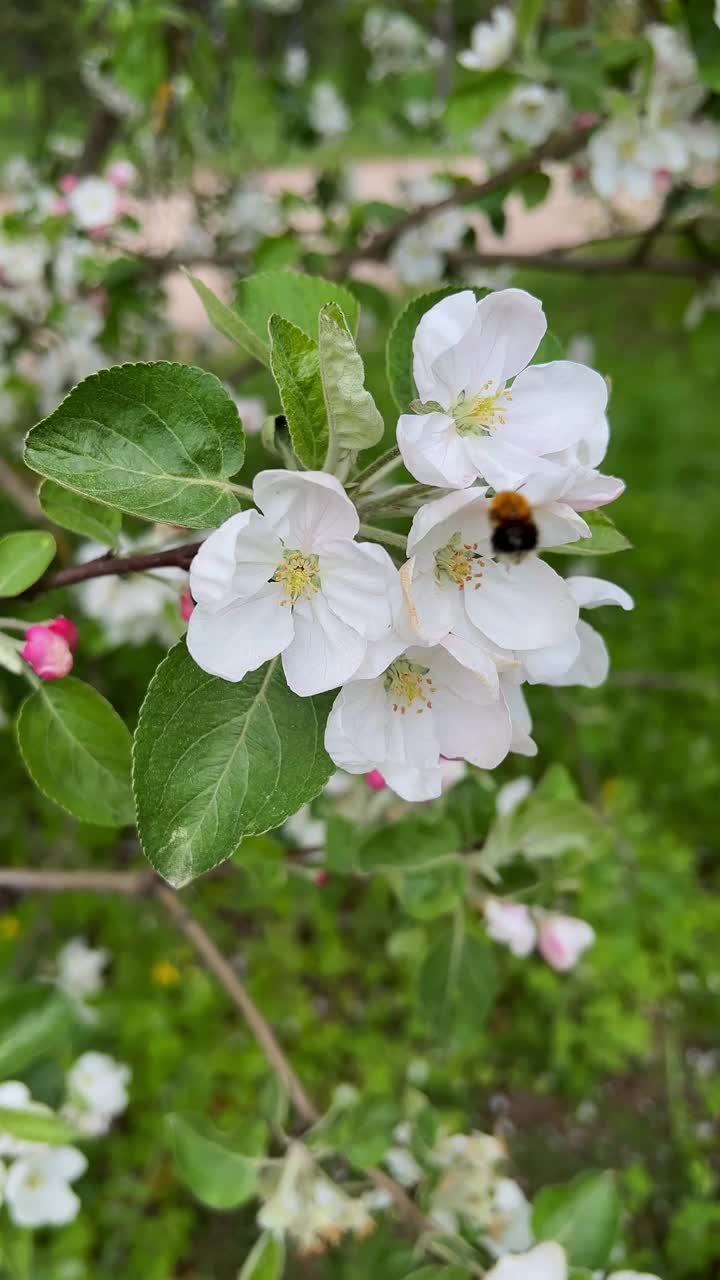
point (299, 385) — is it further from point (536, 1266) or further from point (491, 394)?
point (536, 1266)

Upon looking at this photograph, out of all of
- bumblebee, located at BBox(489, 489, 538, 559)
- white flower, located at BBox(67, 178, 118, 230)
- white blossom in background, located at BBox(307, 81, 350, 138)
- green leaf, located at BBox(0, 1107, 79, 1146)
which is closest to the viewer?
bumblebee, located at BBox(489, 489, 538, 559)

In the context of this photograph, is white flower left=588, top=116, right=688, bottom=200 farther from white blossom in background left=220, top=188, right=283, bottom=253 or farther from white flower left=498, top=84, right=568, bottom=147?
white blossom in background left=220, top=188, right=283, bottom=253

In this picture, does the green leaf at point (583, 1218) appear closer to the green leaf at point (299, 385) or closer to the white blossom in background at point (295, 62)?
the green leaf at point (299, 385)

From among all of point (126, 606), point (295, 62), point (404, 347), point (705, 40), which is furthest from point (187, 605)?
point (295, 62)

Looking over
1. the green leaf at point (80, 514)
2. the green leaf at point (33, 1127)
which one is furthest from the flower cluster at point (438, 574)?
the green leaf at point (33, 1127)

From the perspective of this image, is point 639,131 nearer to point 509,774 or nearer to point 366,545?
point 366,545

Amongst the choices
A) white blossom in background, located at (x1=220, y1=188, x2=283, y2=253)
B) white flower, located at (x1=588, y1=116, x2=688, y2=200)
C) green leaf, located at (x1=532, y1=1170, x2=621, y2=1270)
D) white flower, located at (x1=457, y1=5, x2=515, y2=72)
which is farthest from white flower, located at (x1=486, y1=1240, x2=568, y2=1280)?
white blossom in background, located at (x1=220, y1=188, x2=283, y2=253)
